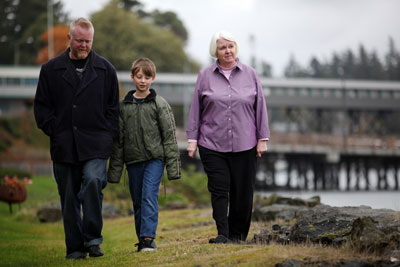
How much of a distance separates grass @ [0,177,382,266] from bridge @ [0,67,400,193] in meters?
37.0

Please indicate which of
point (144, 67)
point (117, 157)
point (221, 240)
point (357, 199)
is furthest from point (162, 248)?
point (357, 199)

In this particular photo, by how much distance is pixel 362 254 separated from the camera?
190 inches

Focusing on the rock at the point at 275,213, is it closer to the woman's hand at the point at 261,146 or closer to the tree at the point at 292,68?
the woman's hand at the point at 261,146

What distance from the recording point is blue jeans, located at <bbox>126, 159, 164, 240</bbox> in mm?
6383

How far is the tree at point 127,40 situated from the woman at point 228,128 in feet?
183

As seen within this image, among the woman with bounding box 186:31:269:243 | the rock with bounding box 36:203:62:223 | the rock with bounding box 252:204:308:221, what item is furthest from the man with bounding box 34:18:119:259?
the rock with bounding box 36:203:62:223

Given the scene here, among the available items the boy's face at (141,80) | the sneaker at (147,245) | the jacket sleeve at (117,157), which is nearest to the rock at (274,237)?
the sneaker at (147,245)

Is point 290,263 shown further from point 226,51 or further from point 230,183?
point 226,51

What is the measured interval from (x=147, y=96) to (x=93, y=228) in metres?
1.31

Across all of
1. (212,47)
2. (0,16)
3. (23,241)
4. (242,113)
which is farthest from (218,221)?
(0,16)

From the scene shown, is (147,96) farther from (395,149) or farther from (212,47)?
(395,149)

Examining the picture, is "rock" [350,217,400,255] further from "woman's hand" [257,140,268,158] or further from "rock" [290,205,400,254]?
"woman's hand" [257,140,268,158]

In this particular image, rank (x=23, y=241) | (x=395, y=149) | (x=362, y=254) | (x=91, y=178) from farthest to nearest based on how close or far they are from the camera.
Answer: (x=395, y=149), (x=23, y=241), (x=91, y=178), (x=362, y=254)

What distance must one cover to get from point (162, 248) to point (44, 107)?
178cm
